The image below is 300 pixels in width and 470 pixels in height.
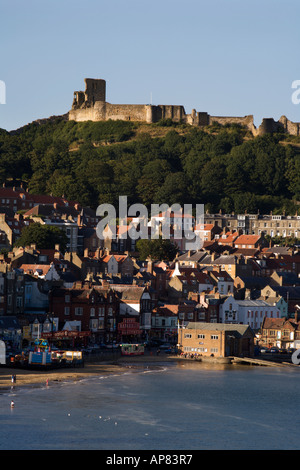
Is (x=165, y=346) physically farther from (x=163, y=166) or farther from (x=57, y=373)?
A: (x=163, y=166)

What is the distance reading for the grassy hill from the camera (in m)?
111

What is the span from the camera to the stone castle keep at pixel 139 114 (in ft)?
439

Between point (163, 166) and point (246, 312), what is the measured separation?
1866 inches

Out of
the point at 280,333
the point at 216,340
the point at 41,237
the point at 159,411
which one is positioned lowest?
the point at 159,411

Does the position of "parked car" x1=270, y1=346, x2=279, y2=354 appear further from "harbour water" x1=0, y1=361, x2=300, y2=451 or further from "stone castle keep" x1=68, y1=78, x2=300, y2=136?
"stone castle keep" x1=68, y1=78, x2=300, y2=136

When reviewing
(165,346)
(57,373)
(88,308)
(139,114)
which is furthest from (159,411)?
(139,114)

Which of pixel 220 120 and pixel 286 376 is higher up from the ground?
pixel 220 120

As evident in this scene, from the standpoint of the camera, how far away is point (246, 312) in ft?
229

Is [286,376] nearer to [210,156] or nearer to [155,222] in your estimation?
[155,222]

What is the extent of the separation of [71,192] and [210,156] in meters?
20.8

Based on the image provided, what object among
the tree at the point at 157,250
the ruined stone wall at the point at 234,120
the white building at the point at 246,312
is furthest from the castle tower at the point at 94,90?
the white building at the point at 246,312

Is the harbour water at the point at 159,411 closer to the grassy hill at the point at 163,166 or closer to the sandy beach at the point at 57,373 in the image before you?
the sandy beach at the point at 57,373
